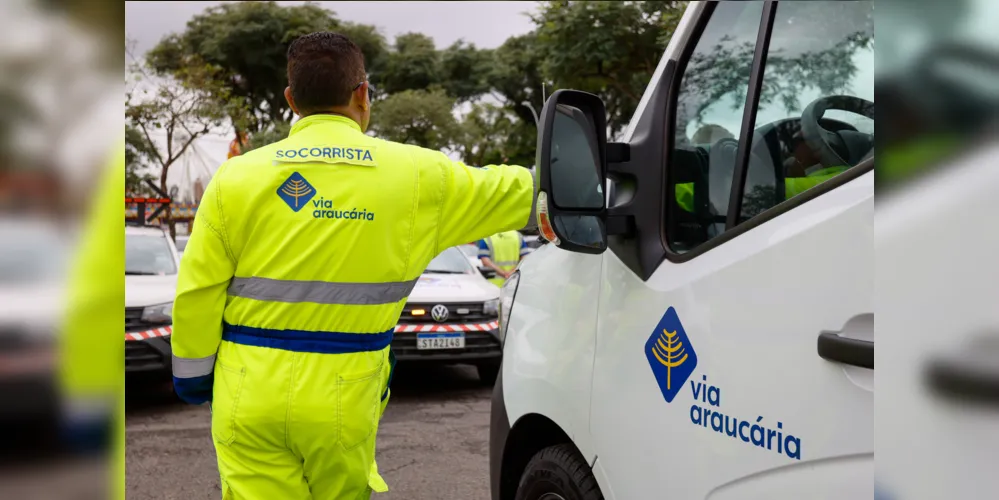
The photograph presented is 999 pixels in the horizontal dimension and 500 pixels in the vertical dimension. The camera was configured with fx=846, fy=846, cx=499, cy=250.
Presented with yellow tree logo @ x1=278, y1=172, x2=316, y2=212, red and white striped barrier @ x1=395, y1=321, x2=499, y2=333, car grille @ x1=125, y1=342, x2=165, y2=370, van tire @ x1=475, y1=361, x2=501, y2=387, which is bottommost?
van tire @ x1=475, y1=361, x2=501, y2=387

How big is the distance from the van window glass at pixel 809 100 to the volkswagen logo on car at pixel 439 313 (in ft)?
19.0

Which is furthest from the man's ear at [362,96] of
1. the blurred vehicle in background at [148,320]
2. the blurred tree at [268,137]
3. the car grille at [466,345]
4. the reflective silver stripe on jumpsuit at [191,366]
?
the blurred tree at [268,137]

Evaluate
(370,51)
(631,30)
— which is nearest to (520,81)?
(370,51)

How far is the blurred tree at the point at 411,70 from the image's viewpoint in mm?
44031

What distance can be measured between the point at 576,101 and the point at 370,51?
43.6m

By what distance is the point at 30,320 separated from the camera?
39 centimetres

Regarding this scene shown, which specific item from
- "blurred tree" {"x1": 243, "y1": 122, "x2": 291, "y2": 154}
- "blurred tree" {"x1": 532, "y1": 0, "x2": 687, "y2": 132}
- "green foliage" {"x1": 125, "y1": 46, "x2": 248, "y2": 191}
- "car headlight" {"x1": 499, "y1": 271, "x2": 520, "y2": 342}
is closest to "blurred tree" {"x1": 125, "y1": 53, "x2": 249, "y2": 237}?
"green foliage" {"x1": 125, "y1": 46, "x2": 248, "y2": 191}

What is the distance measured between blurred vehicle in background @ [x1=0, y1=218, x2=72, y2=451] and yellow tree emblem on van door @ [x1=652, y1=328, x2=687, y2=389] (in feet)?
4.73

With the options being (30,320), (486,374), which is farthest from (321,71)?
(486,374)

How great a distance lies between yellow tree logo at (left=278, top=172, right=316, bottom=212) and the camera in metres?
2.11

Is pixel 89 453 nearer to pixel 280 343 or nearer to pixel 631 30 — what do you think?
pixel 280 343

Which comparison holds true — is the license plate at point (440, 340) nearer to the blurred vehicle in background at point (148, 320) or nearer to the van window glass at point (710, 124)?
the blurred vehicle in background at point (148, 320)

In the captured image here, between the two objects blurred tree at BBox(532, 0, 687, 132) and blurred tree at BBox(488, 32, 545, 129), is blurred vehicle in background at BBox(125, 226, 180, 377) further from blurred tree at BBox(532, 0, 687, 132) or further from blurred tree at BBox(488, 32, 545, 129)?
blurred tree at BBox(488, 32, 545, 129)

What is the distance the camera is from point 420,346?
291 inches
